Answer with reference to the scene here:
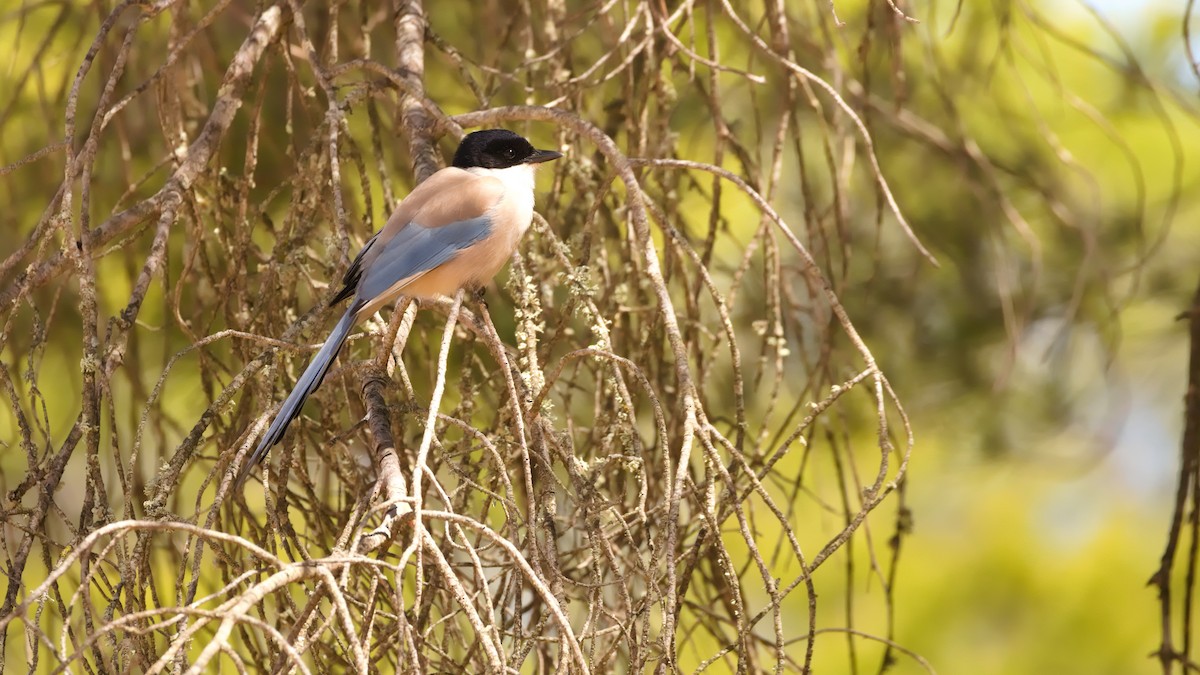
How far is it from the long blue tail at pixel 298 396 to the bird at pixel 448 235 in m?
0.07

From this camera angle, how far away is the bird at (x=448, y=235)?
196cm

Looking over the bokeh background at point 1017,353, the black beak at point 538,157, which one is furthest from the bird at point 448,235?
the bokeh background at point 1017,353

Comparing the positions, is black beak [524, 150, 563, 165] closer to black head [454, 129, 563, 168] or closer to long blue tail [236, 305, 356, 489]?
black head [454, 129, 563, 168]

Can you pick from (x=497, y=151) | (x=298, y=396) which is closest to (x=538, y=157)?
(x=497, y=151)

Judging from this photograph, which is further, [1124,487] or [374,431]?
[1124,487]

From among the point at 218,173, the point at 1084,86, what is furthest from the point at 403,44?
the point at 1084,86

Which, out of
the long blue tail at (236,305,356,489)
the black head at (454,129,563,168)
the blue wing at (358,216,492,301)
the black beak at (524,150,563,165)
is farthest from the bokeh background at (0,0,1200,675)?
the long blue tail at (236,305,356,489)

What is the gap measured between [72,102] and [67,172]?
0.08 meters

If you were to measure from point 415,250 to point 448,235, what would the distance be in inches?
3.5

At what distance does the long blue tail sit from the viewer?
151 centimetres

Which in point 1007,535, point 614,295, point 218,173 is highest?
point 1007,535

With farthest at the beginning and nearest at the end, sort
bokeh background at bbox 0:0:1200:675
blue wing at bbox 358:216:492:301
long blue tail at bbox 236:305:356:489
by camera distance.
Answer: bokeh background at bbox 0:0:1200:675 < blue wing at bbox 358:216:492:301 < long blue tail at bbox 236:305:356:489

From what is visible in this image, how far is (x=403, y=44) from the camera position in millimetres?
2055

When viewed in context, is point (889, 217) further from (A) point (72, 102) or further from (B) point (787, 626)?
(A) point (72, 102)
